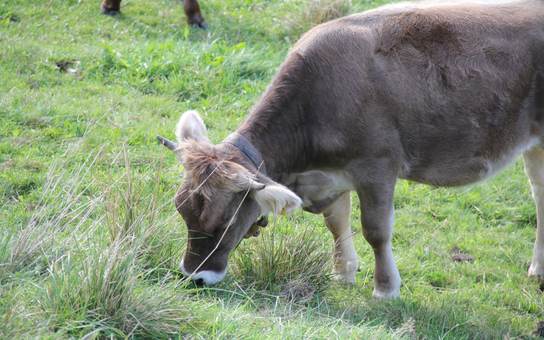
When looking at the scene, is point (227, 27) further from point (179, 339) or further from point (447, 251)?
point (179, 339)

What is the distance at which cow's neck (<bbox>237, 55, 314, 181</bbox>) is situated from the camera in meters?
6.19

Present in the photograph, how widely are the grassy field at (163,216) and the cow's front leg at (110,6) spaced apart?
17cm

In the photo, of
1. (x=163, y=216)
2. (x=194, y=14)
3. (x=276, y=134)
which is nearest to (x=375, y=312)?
(x=276, y=134)

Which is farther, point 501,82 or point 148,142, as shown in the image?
point 148,142

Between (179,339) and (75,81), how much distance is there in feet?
18.2

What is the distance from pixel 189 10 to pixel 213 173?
245 inches

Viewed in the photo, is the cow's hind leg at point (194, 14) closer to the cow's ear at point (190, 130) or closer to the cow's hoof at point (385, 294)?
the cow's ear at point (190, 130)

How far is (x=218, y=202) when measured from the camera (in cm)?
563

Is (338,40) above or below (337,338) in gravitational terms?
above

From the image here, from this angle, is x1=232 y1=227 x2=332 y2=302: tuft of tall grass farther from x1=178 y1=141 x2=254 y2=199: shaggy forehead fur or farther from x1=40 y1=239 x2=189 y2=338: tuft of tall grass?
x1=40 y1=239 x2=189 y2=338: tuft of tall grass

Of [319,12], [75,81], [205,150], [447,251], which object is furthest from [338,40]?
[319,12]

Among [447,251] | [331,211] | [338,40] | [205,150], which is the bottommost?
[447,251]

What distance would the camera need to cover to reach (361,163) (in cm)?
628

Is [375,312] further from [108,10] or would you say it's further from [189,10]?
[108,10]
